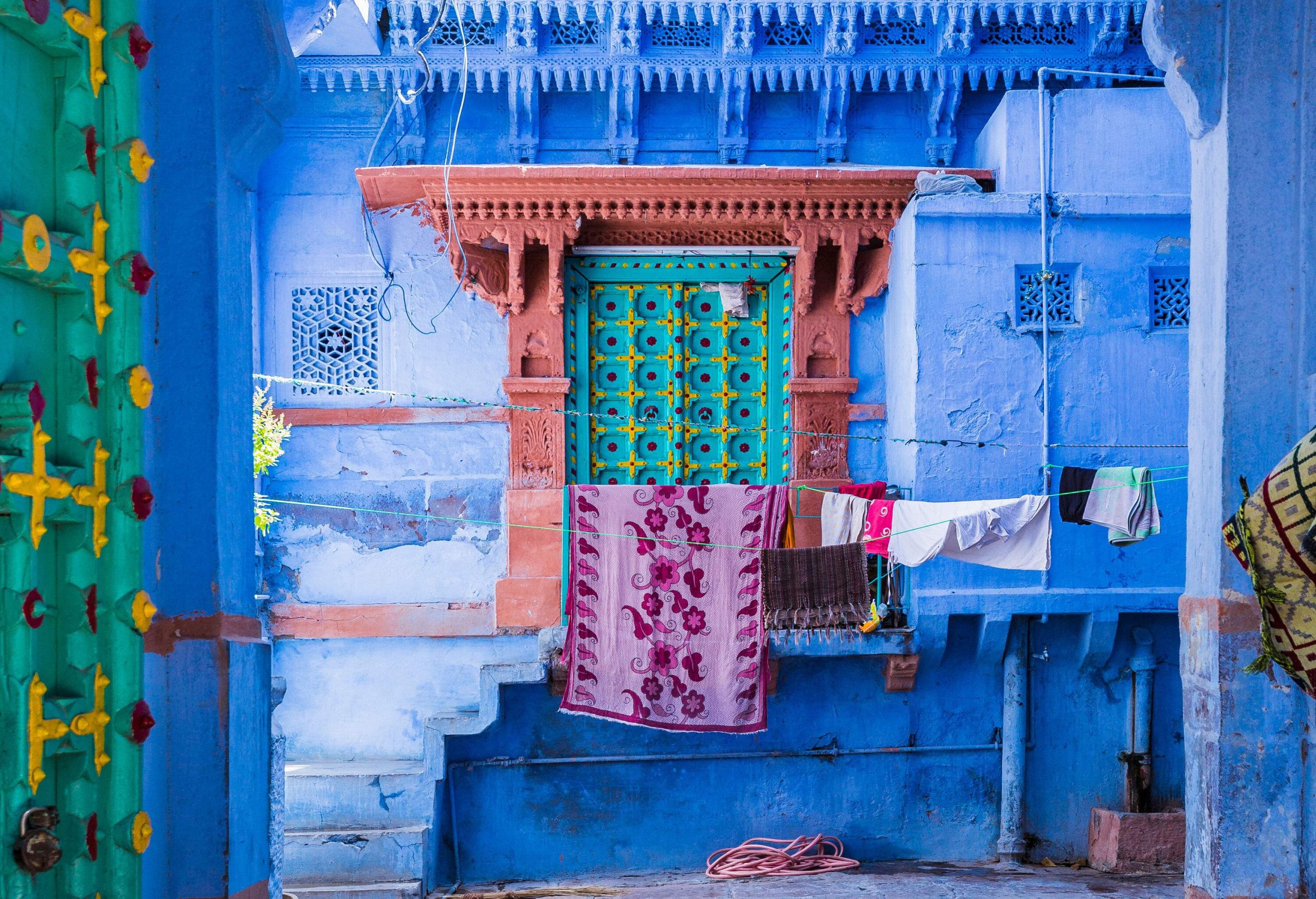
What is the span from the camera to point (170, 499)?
3004mm

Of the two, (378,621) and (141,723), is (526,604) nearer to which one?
(378,621)

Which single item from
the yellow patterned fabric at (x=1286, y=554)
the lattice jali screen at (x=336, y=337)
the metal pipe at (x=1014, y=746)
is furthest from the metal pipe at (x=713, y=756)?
the yellow patterned fabric at (x=1286, y=554)

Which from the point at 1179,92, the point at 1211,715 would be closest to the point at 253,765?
the point at 1211,715

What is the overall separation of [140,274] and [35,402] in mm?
528

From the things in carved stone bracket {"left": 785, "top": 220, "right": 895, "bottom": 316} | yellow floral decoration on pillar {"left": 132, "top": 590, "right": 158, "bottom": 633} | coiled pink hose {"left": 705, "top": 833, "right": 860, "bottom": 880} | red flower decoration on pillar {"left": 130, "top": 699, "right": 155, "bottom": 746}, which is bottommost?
coiled pink hose {"left": 705, "top": 833, "right": 860, "bottom": 880}

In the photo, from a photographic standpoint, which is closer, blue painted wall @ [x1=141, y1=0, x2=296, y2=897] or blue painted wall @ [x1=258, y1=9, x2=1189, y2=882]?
blue painted wall @ [x1=141, y1=0, x2=296, y2=897]

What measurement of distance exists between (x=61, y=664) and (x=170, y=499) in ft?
2.18

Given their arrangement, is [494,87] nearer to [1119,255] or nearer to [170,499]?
[1119,255]

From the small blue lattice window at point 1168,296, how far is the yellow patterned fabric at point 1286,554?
544 centimetres

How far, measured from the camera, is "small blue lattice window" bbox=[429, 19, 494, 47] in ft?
26.5

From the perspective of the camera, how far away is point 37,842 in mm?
2238

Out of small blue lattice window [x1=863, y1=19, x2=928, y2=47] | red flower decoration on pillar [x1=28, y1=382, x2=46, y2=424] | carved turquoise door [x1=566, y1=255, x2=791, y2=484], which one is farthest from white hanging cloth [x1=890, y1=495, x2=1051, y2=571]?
red flower decoration on pillar [x1=28, y1=382, x2=46, y2=424]

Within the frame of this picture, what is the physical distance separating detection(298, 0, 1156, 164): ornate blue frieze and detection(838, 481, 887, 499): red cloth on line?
8.89ft

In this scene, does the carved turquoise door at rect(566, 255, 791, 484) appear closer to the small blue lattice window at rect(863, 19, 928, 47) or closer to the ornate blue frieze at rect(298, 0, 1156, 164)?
the ornate blue frieze at rect(298, 0, 1156, 164)
